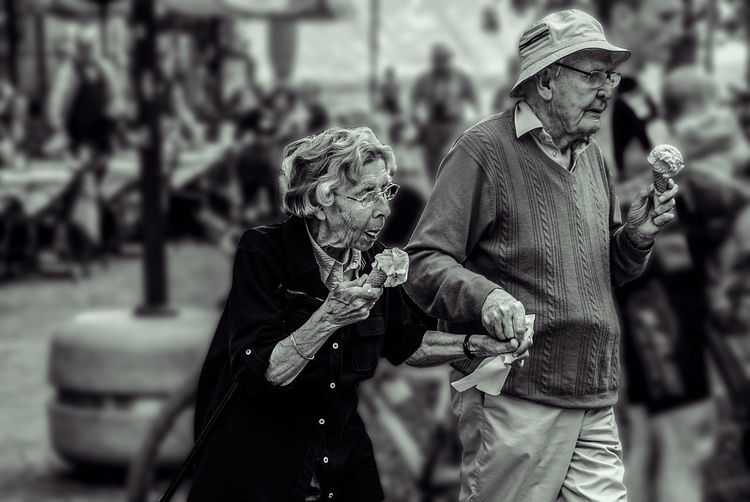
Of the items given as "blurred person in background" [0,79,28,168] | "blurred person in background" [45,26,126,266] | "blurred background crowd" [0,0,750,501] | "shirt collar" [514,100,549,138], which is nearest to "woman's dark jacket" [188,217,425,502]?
"shirt collar" [514,100,549,138]

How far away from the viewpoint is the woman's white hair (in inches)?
126

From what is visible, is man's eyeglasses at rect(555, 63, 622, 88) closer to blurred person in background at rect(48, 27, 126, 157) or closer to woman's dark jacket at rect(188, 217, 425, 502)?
woman's dark jacket at rect(188, 217, 425, 502)

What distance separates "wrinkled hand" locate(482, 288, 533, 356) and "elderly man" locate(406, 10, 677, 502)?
0.25 meters

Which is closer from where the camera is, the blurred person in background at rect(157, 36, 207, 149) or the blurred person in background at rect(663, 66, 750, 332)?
the blurred person in background at rect(663, 66, 750, 332)

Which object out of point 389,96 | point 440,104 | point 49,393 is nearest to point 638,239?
point 49,393

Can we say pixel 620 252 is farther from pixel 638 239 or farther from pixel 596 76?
pixel 596 76

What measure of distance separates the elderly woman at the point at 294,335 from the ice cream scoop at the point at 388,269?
0.07m

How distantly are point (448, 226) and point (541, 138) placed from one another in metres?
0.33

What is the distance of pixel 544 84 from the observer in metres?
3.67

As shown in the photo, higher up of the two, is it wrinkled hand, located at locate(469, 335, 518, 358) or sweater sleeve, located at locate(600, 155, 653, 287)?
sweater sleeve, located at locate(600, 155, 653, 287)

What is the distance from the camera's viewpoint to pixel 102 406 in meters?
7.53

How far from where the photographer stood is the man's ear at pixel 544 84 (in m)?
3.65

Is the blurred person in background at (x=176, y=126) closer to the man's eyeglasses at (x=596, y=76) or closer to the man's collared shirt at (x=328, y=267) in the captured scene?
the man's eyeglasses at (x=596, y=76)

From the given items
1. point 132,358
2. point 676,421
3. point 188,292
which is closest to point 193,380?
point 132,358
